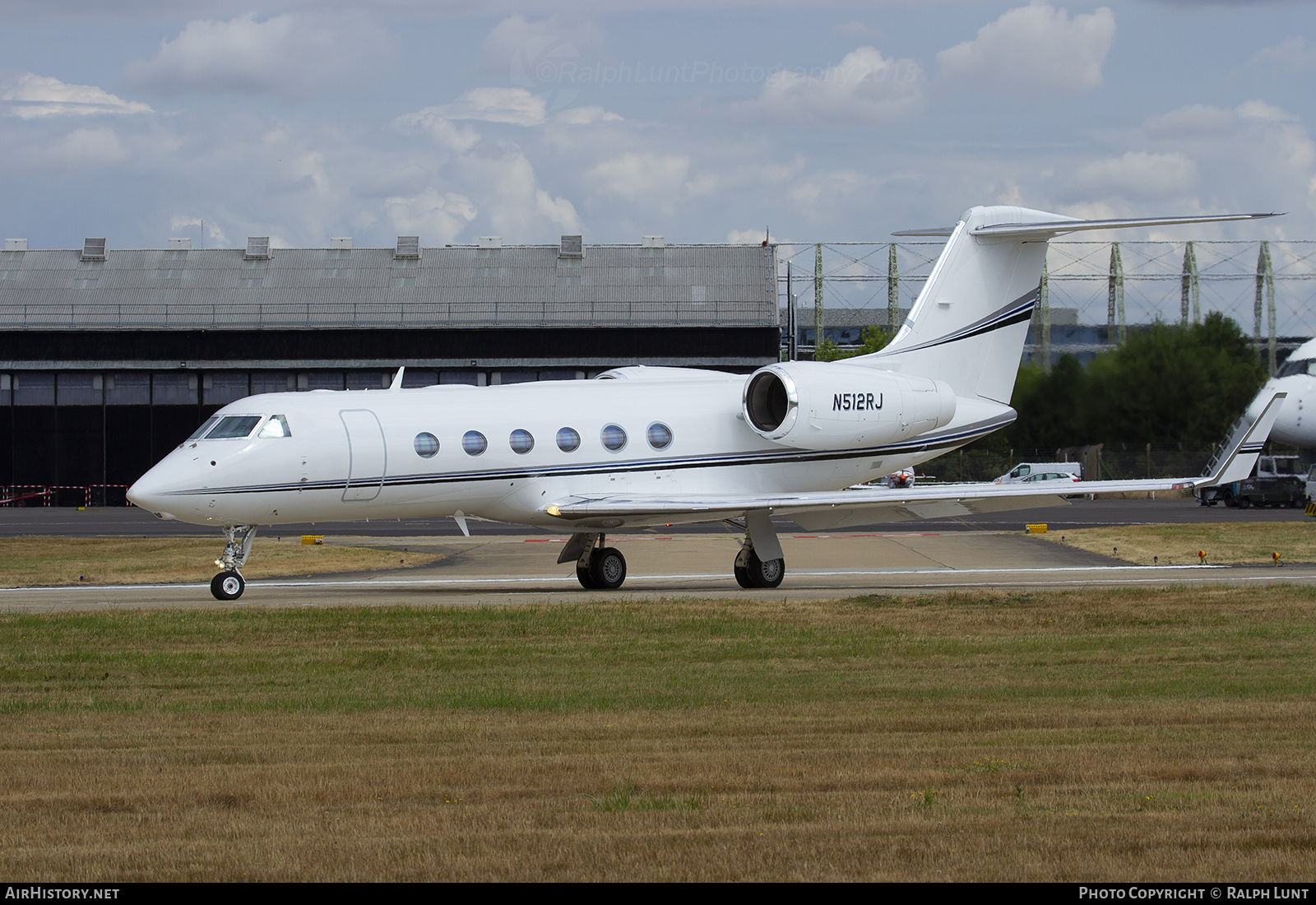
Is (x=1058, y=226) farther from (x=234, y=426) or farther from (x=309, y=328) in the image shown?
(x=309, y=328)

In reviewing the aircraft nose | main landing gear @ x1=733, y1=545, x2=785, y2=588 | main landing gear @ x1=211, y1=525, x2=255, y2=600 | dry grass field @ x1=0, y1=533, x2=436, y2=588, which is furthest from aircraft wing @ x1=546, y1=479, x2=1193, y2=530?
dry grass field @ x1=0, y1=533, x2=436, y2=588

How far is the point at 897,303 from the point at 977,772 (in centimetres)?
7970

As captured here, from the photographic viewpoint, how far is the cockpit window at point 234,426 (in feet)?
63.2

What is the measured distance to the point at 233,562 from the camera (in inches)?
765

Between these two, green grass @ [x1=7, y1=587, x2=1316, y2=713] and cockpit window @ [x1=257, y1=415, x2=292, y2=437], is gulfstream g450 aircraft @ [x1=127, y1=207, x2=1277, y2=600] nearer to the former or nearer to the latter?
cockpit window @ [x1=257, y1=415, x2=292, y2=437]

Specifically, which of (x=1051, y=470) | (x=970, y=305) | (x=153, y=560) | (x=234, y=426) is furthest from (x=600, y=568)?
(x=1051, y=470)

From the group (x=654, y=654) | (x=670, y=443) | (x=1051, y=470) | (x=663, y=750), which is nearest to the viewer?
(x=663, y=750)

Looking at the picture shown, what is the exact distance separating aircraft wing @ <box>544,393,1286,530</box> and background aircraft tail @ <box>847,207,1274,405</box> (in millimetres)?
3495

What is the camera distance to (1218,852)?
610cm

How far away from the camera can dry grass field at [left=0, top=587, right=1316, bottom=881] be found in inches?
244

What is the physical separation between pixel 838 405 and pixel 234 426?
30.5ft

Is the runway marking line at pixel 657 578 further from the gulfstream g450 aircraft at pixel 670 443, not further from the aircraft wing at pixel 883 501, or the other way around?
the aircraft wing at pixel 883 501
